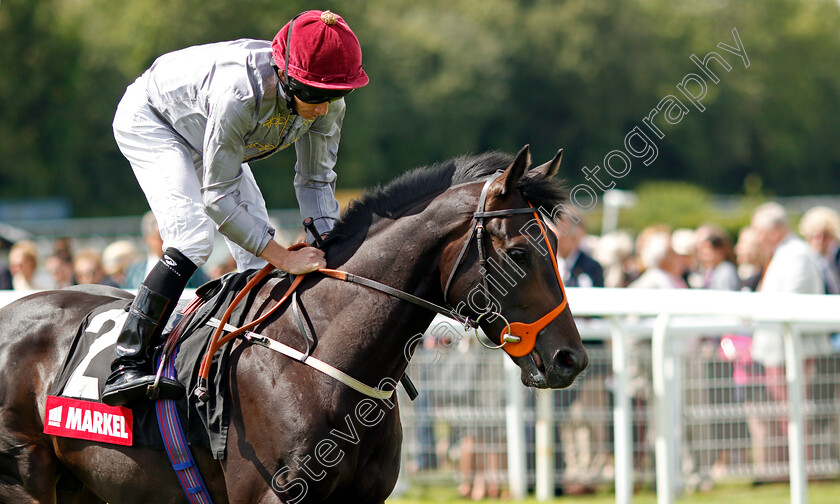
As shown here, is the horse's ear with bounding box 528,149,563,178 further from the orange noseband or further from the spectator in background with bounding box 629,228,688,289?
the spectator in background with bounding box 629,228,688,289

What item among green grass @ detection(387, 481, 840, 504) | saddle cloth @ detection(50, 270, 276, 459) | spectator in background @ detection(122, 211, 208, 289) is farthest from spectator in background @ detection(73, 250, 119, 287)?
saddle cloth @ detection(50, 270, 276, 459)

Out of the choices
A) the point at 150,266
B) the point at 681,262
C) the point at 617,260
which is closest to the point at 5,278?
the point at 150,266

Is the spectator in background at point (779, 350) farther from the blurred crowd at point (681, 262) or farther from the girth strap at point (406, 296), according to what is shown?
the girth strap at point (406, 296)

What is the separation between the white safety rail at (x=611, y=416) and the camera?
6023 mm

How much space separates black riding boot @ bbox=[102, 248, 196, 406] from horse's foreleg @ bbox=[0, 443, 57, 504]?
0.55 meters

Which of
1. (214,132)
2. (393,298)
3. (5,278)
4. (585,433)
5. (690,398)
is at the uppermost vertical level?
(214,132)

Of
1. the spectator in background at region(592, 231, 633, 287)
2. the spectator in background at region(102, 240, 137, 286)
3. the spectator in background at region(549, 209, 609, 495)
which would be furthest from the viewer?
the spectator in background at region(592, 231, 633, 287)

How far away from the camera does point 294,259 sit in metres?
3.23

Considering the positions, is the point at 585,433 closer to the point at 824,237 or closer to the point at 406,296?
the point at 824,237

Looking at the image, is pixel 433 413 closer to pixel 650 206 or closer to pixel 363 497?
pixel 363 497

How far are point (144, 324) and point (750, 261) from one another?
5.70m

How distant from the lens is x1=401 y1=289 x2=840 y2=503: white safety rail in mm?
6023

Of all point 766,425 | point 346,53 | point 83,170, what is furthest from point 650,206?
point 346,53

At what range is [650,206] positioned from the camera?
33.7 m
